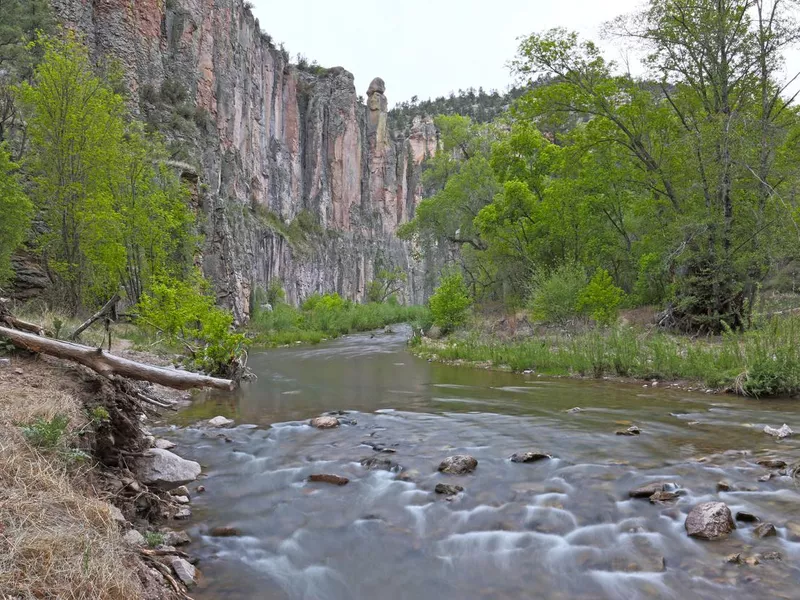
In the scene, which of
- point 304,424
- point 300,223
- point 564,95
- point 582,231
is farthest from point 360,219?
point 304,424

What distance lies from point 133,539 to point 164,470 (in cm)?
187

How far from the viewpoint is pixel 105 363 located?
179 inches

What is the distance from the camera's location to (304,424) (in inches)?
305

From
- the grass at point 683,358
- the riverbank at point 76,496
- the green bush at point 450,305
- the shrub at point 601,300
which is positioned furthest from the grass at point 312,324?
the riverbank at point 76,496

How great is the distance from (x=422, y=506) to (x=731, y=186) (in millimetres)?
14570

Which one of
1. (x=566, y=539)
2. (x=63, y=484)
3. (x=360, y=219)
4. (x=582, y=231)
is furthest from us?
(x=360, y=219)

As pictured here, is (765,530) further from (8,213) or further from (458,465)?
(8,213)

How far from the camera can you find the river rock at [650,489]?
453 cm

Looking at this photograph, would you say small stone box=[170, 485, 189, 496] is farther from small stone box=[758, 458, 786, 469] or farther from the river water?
small stone box=[758, 458, 786, 469]

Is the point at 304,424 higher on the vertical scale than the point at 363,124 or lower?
lower

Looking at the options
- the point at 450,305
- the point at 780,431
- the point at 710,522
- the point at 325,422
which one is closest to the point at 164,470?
the point at 325,422

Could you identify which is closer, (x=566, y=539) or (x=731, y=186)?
(x=566, y=539)

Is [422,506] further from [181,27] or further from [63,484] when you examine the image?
[181,27]

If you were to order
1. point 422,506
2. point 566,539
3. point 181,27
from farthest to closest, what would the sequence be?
point 181,27 < point 422,506 < point 566,539
